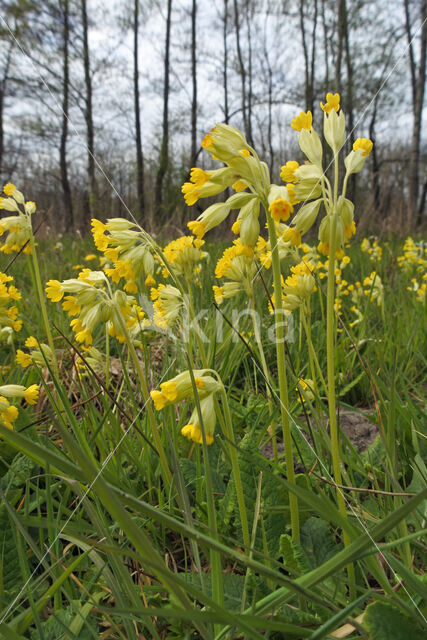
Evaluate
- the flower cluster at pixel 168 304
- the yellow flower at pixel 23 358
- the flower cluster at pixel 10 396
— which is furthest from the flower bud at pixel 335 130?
the yellow flower at pixel 23 358

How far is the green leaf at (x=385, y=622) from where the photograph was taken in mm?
617

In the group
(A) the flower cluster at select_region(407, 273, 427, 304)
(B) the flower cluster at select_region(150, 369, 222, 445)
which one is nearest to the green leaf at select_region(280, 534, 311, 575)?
(B) the flower cluster at select_region(150, 369, 222, 445)

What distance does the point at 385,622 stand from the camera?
2.05ft

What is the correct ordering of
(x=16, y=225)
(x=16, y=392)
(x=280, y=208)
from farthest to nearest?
1. (x=16, y=225)
2. (x=16, y=392)
3. (x=280, y=208)

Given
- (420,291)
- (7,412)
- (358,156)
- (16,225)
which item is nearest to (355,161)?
(358,156)

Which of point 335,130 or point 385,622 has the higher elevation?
point 335,130

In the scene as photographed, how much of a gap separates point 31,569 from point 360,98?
1305 cm

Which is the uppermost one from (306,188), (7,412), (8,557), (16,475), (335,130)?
(335,130)

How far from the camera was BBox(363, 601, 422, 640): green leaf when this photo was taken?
617 mm

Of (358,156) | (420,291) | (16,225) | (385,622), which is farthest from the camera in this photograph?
(420,291)

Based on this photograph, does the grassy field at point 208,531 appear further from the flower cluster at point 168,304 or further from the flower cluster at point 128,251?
the flower cluster at point 128,251

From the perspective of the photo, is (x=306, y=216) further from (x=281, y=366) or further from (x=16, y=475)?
(x=16, y=475)

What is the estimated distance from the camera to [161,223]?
237cm

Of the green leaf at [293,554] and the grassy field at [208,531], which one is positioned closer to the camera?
the grassy field at [208,531]
